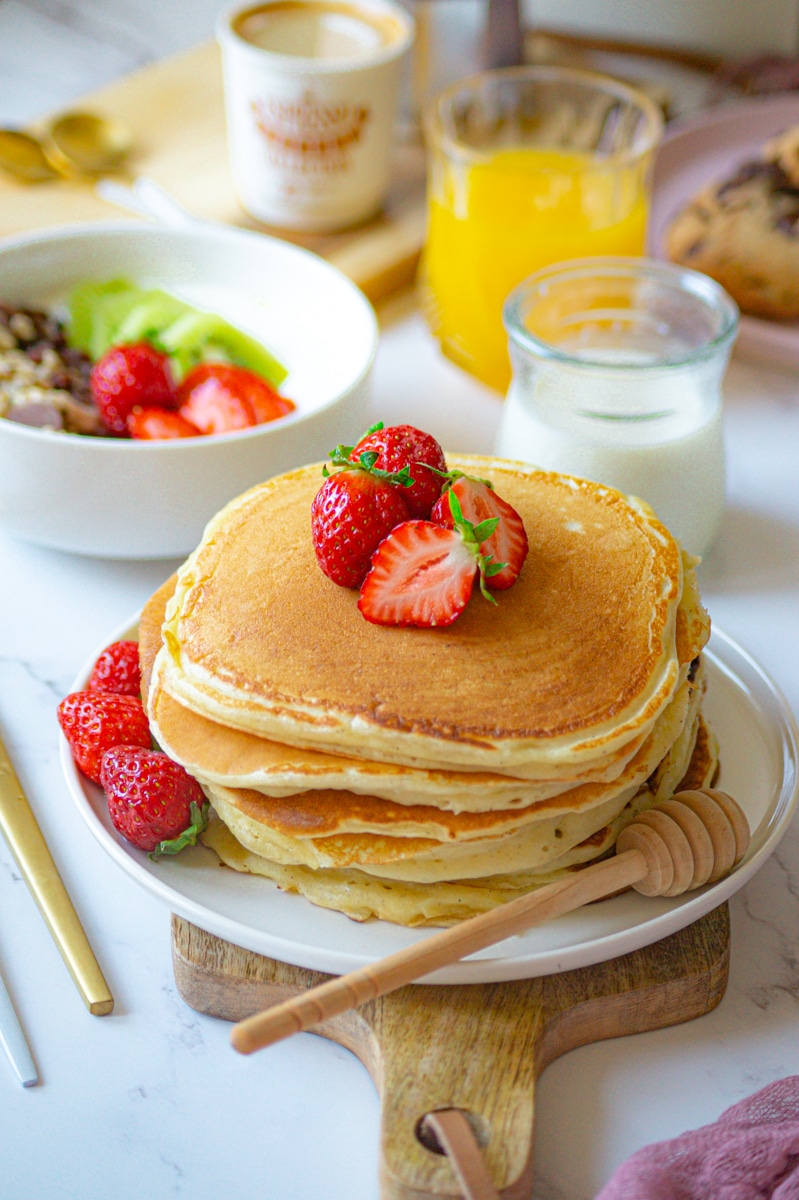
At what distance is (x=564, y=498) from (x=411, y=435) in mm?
207

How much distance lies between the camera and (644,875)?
1.01m

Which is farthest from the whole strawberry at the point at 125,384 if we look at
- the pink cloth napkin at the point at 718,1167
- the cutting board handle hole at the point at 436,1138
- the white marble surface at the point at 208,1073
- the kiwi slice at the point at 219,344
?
the pink cloth napkin at the point at 718,1167

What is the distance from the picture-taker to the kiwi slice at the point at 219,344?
1.76 m

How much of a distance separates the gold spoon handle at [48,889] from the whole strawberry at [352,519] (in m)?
0.41

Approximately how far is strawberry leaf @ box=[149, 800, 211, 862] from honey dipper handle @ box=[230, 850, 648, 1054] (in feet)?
0.61

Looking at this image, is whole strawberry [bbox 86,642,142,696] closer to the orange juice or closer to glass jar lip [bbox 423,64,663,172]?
the orange juice

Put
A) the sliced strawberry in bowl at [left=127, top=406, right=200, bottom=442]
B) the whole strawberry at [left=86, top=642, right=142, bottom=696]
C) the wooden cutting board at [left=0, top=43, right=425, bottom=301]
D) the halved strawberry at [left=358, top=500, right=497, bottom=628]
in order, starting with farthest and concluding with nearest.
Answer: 1. the wooden cutting board at [left=0, top=43, right=425, bottom=301]
2. the sliced strawberry in bowl at [left=127, top=406, right=200, bottom=442]
3. the whole strawberry at [left=86, top=642, right=142, bottom=696]
4. the halved strawberry at [left=358, top=500, right=497, bottom=628]

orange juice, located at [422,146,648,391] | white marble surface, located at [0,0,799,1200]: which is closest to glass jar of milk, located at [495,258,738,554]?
orange juice, located at [422,146,648,391]

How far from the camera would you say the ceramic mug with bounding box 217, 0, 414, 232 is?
1976 millimetres

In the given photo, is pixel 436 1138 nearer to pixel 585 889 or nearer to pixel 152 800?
pixel 585 889

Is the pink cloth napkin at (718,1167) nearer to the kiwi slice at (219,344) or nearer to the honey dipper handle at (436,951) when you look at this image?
the honey dipper handle at (436,951)

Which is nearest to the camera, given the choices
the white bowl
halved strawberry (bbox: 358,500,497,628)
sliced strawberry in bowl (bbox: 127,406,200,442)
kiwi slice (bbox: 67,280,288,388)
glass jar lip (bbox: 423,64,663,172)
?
halved strawberry (bbox: 358,500,497,628)

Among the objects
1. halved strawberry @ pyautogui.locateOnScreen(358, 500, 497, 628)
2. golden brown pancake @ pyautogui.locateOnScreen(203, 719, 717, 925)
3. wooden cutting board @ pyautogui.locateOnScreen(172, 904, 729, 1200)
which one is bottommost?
wooden cutting board @ pyautogui.locateOnScreen(172, 904, 729, 1200)

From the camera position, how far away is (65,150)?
226cm
